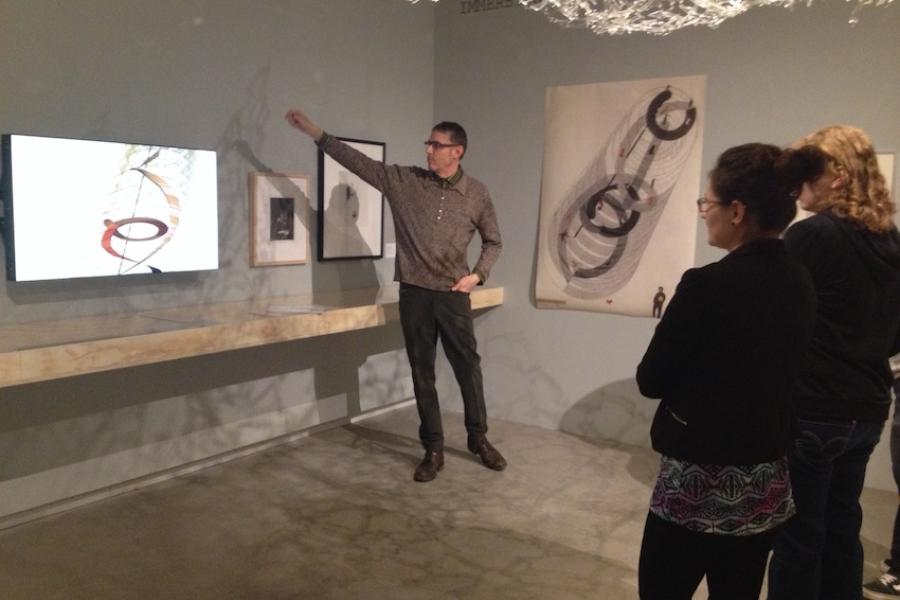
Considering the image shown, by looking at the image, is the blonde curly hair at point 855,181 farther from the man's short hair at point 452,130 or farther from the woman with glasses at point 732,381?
the man's short hair at point 452,130

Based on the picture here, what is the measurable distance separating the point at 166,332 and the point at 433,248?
1306 millimetres

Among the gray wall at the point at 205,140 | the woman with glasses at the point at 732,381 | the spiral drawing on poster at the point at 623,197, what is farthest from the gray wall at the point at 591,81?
the woman with glasses at the point at 732,381

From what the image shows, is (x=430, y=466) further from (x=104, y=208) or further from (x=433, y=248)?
(x=104, y=208)

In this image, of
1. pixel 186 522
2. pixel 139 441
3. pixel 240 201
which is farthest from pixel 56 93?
pixel 186 522

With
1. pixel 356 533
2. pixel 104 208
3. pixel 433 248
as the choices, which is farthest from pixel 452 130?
pixel 356 533

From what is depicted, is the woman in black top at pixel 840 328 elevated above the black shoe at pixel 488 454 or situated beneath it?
elevated above

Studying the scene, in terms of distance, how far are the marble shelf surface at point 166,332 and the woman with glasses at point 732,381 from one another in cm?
190

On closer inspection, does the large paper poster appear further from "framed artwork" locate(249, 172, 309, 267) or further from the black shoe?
"framed artwork" locate(249, 172, 309, 267)

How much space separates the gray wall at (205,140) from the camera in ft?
9.38

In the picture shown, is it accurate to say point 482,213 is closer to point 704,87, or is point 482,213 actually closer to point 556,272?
point 556,272

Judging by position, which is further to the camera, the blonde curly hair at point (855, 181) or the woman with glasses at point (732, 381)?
the blonde curly hair at point (855, 181)

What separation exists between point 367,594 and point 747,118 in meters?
2.87

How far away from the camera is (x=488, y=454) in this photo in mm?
3729

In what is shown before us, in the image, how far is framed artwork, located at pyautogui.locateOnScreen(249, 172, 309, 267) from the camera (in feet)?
12.0
